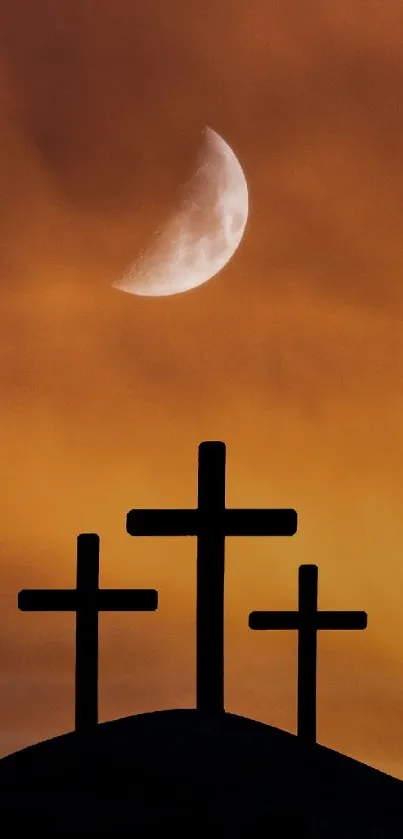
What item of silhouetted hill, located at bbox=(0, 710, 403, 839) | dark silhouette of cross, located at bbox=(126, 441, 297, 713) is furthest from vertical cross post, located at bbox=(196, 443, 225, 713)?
silhouetted hill, located at bbox=(0, 710, 403, 839)

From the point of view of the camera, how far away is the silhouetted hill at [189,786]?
36.8 feet

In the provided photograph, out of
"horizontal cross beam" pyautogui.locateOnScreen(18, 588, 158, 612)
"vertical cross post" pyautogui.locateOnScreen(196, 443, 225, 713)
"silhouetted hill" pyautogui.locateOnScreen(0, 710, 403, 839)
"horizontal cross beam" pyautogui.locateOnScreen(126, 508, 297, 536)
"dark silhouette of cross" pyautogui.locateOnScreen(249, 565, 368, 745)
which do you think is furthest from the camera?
"dark silhouette of cross" pyautogui.locateOnScreen(249, 565, 368, 745)

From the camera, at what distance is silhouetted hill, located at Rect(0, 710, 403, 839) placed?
1123cm

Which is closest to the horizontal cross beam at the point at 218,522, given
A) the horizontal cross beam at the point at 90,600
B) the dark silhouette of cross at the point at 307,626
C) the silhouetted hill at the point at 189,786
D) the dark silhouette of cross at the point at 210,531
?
the dark silhouette of cross at the point at 210,531

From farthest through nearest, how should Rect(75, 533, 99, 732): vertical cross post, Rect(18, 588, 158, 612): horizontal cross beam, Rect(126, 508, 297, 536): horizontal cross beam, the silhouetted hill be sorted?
1. Rect(18, 588, 158, 612): horizontal cross beam
2. Rect(75, 533, 99, 732): vertical cross post
3. Rect(126, 508, 297, 536): horizontal cross beam
4. the silhouetted hill

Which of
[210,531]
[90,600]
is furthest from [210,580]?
[90,600]

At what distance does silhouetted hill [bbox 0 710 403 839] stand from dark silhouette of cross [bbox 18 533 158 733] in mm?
572

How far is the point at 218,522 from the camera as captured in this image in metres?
11.8

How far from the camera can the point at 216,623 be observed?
450 inches

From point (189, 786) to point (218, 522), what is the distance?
2.38 m

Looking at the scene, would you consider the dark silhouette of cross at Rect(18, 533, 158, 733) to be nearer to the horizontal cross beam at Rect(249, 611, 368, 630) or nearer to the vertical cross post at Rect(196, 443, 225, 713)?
the vertical cross post at Rect(196, 443, 225, 713)

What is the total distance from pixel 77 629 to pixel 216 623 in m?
1.44

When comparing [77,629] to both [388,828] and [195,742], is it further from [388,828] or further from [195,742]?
[388,828]

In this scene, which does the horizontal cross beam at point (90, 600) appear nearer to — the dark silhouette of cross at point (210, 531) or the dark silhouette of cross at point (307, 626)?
the dark silhouette of cross at point (210, 531)
